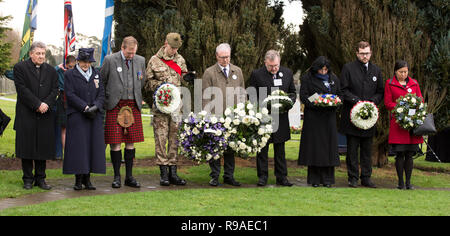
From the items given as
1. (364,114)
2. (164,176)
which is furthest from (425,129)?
(164,176)

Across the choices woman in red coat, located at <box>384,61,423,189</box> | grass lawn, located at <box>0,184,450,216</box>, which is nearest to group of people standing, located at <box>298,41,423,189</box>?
woman in red coat, located at <box>384,61,423,189</box>

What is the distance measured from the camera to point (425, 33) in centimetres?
982

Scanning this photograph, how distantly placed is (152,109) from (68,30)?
4021mm

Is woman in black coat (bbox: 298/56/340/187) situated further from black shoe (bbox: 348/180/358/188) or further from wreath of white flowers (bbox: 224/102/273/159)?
wreath of white flowers (bbox: 224/102/273/159)

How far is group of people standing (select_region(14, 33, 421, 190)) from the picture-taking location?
24.2 feet

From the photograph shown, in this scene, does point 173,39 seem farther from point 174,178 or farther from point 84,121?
point 174,178

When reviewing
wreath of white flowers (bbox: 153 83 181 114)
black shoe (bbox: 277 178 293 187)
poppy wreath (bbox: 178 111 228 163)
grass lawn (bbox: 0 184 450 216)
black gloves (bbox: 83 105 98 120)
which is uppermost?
wreath of white flowers (bbox: 153 83 181 114)

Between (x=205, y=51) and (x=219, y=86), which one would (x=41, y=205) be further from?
(x=205, y=51)

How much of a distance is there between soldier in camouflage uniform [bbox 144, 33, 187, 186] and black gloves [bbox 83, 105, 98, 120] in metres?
0.93

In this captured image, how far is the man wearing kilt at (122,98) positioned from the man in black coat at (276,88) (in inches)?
73.9

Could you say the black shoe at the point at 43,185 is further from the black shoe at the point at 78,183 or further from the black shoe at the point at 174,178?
the black shoe at the point at 174,178

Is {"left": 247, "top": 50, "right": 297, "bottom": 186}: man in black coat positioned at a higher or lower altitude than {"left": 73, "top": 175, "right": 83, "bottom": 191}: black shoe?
higher

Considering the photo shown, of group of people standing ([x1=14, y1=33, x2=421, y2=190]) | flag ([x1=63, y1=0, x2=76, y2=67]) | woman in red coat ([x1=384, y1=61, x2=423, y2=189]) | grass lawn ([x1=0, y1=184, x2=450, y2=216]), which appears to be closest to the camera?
grass lawn ([x1=0, y1=184, x2=450, y2=216])
